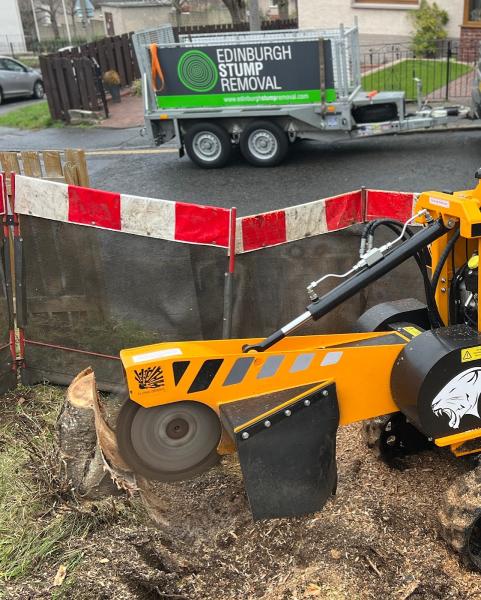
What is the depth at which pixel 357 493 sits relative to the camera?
13.8ft

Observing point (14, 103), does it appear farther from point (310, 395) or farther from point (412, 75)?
point (310, 395)

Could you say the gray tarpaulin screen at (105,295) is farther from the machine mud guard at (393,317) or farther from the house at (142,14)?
the house at (142,14)

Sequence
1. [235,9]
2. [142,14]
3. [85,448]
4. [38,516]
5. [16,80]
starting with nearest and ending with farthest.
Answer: [38,516]
[85,448]
[16,80]
[235,9]
[142,14]

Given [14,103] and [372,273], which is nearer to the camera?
[372,273]

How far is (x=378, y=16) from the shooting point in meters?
21.8

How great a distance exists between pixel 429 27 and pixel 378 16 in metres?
1.97

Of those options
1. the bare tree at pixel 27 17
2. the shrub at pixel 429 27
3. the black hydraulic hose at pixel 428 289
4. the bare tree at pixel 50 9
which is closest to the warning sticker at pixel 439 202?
the black hydraulic hose at pixel 428 289

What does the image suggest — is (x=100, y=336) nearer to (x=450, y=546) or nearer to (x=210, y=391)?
(x=210, y=391)

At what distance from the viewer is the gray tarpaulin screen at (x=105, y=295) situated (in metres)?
5.28

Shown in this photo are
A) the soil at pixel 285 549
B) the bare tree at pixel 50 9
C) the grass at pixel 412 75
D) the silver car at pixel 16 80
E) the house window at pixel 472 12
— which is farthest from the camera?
the bare tree at pixel 50 9

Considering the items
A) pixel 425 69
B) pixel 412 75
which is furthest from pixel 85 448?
pixel 425 69

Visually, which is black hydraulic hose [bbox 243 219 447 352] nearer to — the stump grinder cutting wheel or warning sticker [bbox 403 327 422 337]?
warning sticker [bbox 403 327 422 337]

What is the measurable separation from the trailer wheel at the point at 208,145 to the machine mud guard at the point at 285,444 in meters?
9.60

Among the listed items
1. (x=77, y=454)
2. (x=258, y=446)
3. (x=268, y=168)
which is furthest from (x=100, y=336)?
(x=268, y=168)
